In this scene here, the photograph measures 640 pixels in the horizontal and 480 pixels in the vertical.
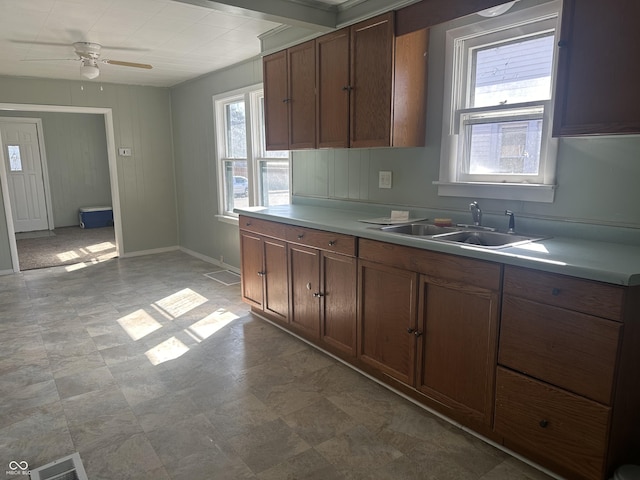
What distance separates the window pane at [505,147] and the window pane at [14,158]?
815 cm

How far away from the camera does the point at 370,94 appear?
2.78 meters

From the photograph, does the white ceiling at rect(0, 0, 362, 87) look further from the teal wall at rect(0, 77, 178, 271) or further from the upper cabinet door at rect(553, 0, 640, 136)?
the upper cabinet door at rect(553, 0, 640, 136)

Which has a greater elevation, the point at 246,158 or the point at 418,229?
the point at 246,158

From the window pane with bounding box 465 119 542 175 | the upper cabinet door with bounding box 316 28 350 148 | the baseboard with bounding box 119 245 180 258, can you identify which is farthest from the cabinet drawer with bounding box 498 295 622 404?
the baseboard with bounding box 119 245 180 258

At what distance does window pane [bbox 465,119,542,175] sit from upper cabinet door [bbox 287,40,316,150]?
1.17m

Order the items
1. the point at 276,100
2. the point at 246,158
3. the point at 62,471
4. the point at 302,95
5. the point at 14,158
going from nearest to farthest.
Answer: the point at 62,471 → the point at 302,95 → the point at 276,100 → the point at 246,158 → the point at 14,158

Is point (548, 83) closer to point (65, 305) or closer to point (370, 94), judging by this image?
point (370, 94)

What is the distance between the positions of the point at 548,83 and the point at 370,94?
1.01 metres

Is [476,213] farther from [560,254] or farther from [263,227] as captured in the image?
[263,227]

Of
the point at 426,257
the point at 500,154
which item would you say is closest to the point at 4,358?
the point at 426,257

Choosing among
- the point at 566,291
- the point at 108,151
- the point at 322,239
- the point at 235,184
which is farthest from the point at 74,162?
the point at 566,291

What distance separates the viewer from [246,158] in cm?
482

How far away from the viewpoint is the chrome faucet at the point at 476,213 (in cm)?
247

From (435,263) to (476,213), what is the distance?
542 mm
